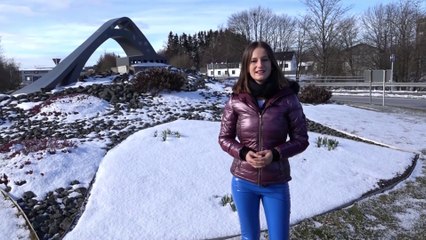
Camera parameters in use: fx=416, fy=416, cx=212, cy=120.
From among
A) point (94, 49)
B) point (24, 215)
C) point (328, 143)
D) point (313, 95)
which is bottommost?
point (24, 215)

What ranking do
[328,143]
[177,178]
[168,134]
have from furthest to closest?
[168,134] < [328,143] < [177,178]

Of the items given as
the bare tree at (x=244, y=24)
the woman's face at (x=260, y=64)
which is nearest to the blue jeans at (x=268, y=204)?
the woman's face at (x=260, y=64)

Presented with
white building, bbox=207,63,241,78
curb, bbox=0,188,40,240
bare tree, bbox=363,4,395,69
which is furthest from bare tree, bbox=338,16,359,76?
curb, bbox=0,188,40,240

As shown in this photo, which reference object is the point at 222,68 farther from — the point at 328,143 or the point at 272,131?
the point at 272,131

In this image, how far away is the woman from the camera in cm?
302

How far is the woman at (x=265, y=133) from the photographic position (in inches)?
119

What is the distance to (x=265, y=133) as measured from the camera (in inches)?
119

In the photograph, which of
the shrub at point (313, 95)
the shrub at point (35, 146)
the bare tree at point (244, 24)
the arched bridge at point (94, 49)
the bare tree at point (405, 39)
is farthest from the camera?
the bare tree at point (244, 24)

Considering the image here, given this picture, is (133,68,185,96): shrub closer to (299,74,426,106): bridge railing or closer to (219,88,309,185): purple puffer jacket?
(219,88,309,185): purple puffer jacket

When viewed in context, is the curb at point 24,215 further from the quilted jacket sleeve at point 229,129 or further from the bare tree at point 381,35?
the bare tree at point 381,35

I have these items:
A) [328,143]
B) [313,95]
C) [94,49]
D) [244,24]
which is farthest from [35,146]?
[244,24]

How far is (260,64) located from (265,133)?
0.51 metres

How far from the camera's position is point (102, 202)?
5367mm

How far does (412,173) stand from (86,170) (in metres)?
5.41
